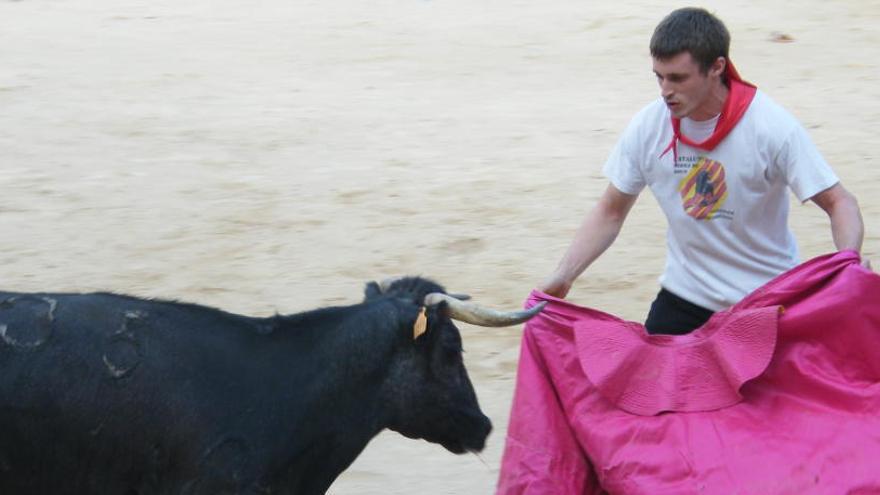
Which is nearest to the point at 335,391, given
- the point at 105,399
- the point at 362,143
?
the point at 105,399

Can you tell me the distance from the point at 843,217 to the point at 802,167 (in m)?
0.19

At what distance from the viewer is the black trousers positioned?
5004 mm

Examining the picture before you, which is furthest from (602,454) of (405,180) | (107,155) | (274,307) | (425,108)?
(425,108)

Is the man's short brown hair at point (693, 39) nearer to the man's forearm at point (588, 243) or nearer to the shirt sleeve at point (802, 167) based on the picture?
the shirt sleeve at point (802, 167)

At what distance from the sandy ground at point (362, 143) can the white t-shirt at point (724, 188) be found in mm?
1261

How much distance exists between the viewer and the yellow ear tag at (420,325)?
177 inches

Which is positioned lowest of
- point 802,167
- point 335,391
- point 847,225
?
point 335,391

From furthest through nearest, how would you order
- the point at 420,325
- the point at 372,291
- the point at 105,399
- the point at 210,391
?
1. the point at 372,291
2. the point at 420,325
3. the point at 210,391
4. the point at 105,399

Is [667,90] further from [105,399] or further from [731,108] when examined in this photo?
[105,399]

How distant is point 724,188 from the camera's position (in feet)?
15.7

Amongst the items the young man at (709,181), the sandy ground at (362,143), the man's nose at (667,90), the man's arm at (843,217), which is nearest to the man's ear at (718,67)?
the young man at (709,181)

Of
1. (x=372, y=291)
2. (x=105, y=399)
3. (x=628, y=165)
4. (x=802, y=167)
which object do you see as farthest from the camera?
(x=628, y=165)

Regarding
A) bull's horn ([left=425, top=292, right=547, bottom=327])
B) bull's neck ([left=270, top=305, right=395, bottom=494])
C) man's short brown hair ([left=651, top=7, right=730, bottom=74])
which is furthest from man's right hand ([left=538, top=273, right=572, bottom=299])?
man's short brown hair ([left=651, top=7, right=730, bottom=74])

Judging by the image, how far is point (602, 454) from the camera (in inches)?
176
